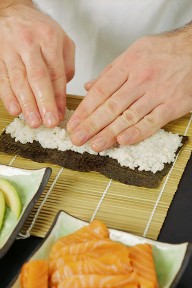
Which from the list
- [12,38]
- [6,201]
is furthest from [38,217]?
[12,38]

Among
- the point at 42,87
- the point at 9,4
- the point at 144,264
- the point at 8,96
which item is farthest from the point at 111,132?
the point at 9,4

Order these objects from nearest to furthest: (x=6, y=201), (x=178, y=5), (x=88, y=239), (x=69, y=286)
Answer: (x=69, y=286), (x=88, y=239), (x=6, y=201), (x=178, y=5)

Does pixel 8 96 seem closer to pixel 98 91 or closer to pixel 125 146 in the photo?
pixel 98 91

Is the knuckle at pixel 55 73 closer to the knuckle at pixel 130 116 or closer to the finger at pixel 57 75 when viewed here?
the finger at pixel 57 75

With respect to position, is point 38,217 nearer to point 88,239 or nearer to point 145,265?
point 88,239

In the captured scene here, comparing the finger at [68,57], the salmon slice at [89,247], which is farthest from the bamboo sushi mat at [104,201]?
the finger at [68,57]

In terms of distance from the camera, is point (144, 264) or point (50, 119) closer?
point (144, 264)
